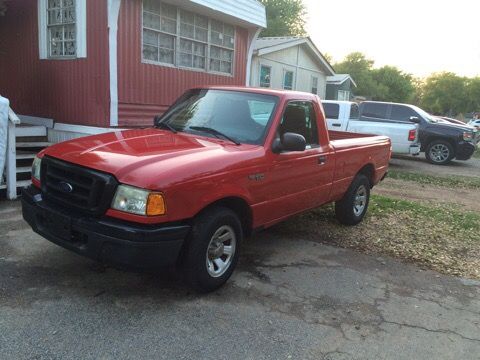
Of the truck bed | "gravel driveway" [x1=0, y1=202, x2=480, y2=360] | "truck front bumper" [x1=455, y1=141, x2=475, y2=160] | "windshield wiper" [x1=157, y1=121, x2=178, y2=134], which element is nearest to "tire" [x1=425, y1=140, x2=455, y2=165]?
"truck front bumper" [x1=455, y1=141, x2=475, y2=160]

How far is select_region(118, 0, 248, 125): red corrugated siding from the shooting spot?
826cm

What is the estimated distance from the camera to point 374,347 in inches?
133


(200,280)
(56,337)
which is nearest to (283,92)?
(200,280)

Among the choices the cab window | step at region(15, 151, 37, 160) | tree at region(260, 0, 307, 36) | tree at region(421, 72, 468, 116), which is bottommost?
step at region(15, 151, 37, 160)

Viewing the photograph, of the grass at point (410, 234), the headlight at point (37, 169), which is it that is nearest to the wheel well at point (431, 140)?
the grass at point (410, 234)

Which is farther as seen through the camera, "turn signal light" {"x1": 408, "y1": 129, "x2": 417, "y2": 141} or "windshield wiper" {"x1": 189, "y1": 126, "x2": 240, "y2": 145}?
Answer: "turn signal light" {"x1": 408, "y1": 129, "x2": 417, "y2": 141}

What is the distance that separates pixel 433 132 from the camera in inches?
567

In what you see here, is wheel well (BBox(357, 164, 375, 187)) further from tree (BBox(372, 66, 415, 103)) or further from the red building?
tree (BBox(372, 66, 415, 103))

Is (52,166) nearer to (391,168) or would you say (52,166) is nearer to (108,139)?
(108,139)

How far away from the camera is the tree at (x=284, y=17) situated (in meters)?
40.9

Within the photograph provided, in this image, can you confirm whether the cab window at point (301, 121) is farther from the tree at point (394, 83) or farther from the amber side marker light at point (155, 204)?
the tree at point (394, 83)

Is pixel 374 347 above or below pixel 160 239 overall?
below

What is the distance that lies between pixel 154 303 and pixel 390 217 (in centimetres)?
449

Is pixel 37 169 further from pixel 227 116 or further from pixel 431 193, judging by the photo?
pixel 431 193
